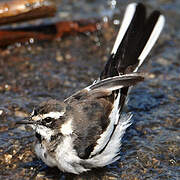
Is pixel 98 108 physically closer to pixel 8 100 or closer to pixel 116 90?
pixel 116 90

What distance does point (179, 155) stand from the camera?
6.00 meters

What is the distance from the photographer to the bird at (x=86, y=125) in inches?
209

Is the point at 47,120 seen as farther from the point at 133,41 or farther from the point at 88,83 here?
the point at 88,83

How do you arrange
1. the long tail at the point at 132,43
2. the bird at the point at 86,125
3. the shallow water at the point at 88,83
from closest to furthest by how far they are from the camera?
Answer: the bird at the point at 86,125
the shallow water at the point at 88,83
the long tail at the point at 132,43

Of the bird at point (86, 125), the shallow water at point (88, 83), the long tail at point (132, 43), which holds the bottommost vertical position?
the shallow water at point (88, 83)

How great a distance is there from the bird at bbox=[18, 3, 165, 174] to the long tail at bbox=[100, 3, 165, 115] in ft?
0.13

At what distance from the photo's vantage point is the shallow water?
5.81 meters

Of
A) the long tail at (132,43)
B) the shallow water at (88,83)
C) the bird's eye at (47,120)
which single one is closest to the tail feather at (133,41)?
the long tail at (132,43)

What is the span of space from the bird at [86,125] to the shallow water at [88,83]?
34 cm

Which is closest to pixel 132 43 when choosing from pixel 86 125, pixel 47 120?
pixel 86 125

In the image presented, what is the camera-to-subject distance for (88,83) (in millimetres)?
7844

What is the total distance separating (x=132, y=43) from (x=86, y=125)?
1.71 meters

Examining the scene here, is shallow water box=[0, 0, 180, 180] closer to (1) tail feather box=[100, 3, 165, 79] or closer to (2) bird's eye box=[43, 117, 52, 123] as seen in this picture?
(1) tail feather box=[100, 3, 165, 79]

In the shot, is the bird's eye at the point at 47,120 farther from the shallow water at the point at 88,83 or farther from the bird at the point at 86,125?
the shallow water at the point at 88,83
